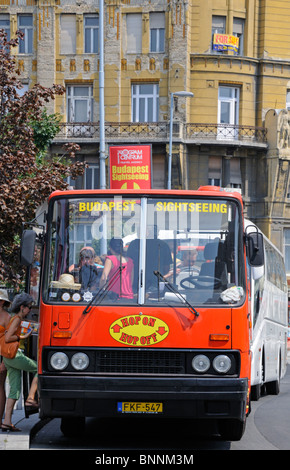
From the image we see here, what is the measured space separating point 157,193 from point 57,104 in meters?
38.1

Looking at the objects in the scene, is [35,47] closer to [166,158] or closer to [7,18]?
[7,18]

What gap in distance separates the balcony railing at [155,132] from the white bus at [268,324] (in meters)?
24.4

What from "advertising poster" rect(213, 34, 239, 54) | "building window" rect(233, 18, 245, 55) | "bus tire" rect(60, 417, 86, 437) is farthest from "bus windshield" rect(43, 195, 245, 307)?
"building window" rect(233, 18, 245, 55)

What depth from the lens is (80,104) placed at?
4831cm

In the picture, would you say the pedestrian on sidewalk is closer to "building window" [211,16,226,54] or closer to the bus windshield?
the bus windshield

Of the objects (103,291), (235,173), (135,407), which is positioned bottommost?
(135,407)

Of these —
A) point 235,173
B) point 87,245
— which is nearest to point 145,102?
point 235,173

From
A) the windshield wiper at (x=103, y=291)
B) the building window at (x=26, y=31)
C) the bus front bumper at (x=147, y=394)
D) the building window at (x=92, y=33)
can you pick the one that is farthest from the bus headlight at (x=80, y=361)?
the building window at (x=26, y=31)

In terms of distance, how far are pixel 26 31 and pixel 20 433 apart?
3913 centimetres

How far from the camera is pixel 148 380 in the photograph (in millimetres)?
10055

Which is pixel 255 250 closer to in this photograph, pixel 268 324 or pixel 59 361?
pixel 59 361

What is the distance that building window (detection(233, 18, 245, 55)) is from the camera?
158ft

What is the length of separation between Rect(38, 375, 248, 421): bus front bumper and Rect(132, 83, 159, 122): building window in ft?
126

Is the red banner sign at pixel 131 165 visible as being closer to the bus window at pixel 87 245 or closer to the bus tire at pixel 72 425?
the bus tire at pixel 72 425
